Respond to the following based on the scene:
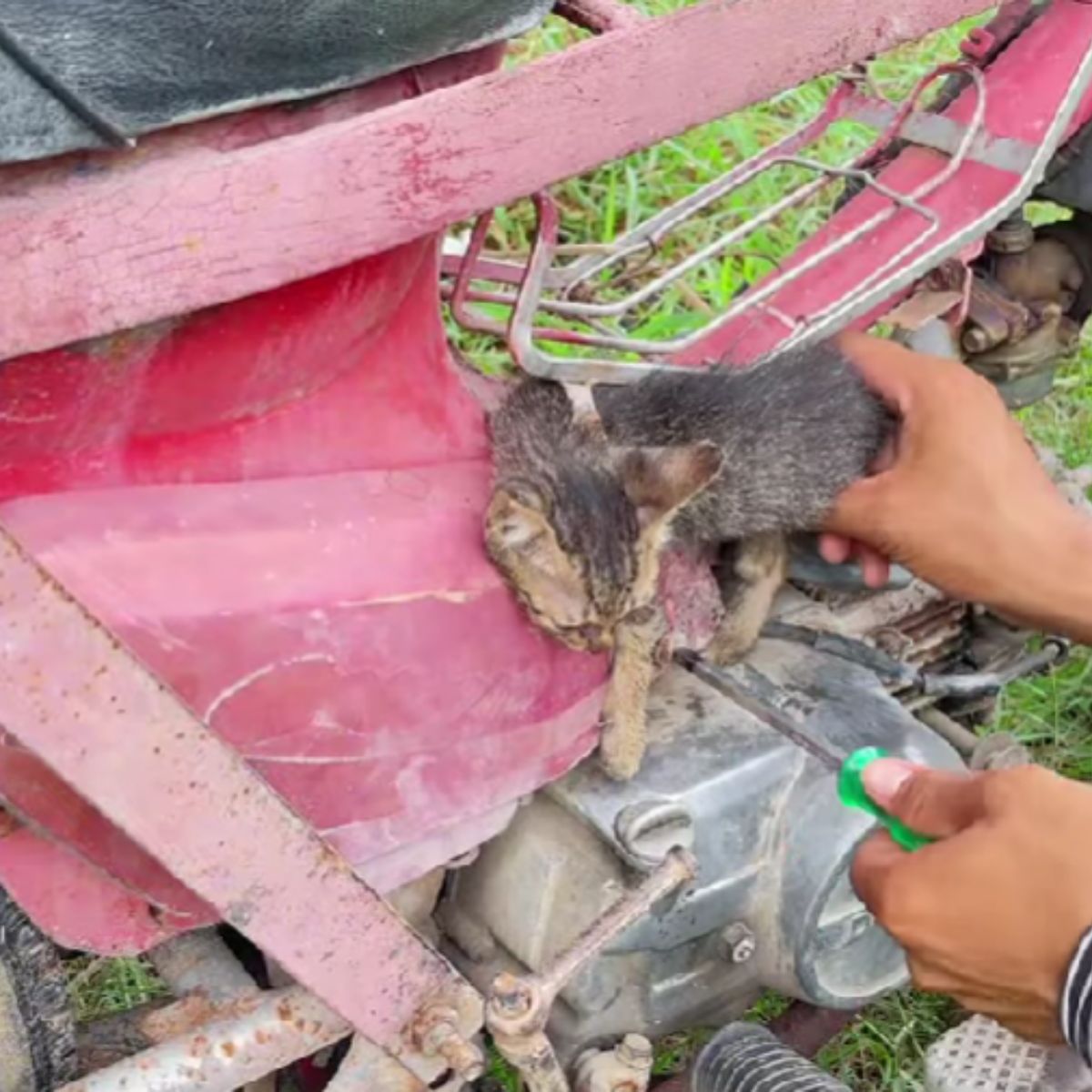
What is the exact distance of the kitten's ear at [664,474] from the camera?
1542 millimetres

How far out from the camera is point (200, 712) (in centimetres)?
129

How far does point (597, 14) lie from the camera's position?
1544 mm

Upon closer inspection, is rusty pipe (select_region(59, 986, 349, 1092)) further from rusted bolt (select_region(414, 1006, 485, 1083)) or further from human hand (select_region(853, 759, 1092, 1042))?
human hand (select_region(853, 759, 1092, 1042))

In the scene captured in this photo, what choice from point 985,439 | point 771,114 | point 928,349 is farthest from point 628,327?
point 985,439

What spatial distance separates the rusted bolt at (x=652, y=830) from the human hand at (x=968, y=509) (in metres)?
0.36

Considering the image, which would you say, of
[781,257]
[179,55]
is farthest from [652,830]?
[781,257]

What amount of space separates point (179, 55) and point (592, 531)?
2.08 ft

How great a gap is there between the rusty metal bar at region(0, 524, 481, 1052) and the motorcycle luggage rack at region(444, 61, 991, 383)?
1.45 feet

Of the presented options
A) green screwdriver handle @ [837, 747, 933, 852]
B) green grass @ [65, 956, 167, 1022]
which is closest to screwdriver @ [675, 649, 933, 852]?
→ green screwdriver handle @ [837, 747, 933, 852]

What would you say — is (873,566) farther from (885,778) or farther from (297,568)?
(297,568)

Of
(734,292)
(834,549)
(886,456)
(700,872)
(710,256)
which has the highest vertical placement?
(710,256)

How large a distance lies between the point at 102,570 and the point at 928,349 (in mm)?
1002

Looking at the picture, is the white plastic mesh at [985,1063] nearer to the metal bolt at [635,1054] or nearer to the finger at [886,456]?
the metal bolt at [635,1054]

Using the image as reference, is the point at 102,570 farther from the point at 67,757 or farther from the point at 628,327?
the point at 628,327
